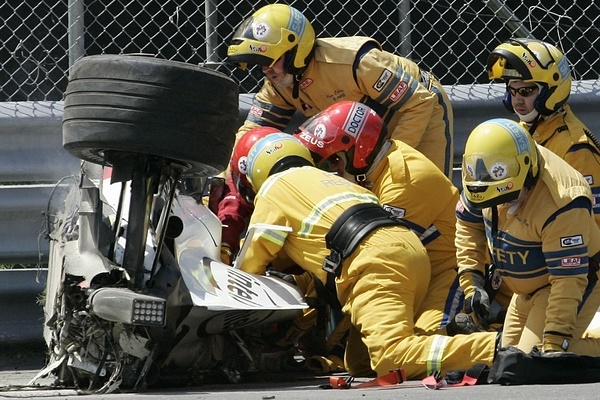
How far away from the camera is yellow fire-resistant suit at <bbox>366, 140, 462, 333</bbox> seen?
21.7ft

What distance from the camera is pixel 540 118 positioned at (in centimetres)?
670

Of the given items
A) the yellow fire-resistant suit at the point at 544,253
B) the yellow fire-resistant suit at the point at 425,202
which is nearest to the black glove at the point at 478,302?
the yellow fire-resistant suit at the point at 544,253

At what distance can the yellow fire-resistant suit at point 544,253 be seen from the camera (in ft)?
17.9

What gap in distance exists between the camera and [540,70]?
261 inches

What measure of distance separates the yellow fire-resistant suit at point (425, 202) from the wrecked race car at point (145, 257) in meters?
0.95

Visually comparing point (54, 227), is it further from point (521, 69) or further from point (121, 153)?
point (521, 69)

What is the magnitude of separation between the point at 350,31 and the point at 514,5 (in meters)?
1.18

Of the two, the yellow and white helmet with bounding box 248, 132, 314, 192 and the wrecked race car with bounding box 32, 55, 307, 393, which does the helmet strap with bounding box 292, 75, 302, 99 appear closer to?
the yellow and white helmet with bounding box 248, 132, 314, 192

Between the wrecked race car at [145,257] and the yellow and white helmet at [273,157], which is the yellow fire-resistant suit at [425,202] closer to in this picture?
the yellow and white helmet at [273,157]

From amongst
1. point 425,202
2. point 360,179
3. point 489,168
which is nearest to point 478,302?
point 489,168

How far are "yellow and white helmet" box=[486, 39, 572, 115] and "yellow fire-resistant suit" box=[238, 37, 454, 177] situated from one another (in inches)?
26.9

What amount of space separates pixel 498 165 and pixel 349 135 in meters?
1.40

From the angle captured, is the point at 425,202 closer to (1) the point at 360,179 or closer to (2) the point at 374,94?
(1) the point at 360,179

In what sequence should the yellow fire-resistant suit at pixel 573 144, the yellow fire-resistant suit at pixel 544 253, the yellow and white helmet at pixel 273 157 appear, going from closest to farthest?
the yellow fire-resistant suit at pixel 544 253
the yellow fire-resistant suit at pixel 573 144
the yellow and white helmet at pixel 273 157
